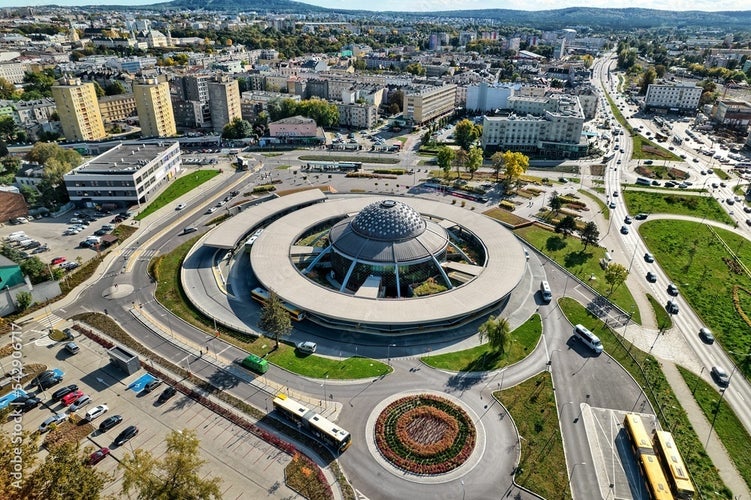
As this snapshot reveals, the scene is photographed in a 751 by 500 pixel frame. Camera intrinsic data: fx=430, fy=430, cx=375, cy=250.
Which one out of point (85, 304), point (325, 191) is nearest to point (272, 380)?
point (85, 304)

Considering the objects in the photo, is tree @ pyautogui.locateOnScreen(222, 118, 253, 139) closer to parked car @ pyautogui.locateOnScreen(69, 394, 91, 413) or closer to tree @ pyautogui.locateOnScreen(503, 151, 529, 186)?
tree @ pyautogui.locateOnScreen(503, 151, 529, 186)

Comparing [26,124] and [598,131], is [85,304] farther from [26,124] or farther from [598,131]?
[598,131]

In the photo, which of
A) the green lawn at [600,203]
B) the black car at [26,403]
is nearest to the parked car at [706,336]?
the green lawn at [600,203]

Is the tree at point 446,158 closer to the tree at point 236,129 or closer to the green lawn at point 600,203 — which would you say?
the green lawn at point 600,203

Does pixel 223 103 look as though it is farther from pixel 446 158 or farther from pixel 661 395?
pixel 661 395

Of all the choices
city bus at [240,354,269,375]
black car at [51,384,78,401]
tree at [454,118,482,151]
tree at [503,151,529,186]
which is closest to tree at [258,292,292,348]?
city bus at [240,354,269,375]

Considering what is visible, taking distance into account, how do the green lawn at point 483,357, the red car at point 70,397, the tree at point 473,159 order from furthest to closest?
1. the tree at point 473,159
2. the green lawn at point 483,357
3. the red car at point 70,397

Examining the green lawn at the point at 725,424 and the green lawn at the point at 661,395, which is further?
the green lawn at the point at 725,424
